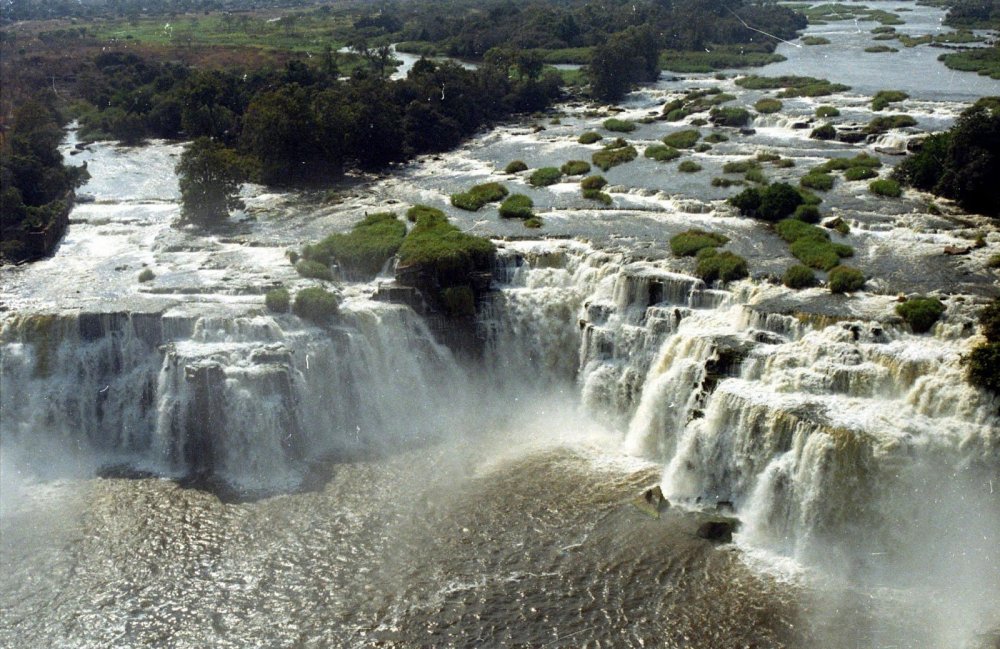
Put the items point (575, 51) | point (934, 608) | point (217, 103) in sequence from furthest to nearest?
point (575, 51) < point (217, 103) < point (934, 608)

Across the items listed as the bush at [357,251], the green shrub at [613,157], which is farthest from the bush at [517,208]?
the green shrub at [613,157]

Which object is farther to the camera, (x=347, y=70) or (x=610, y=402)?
(x=347, y=70)

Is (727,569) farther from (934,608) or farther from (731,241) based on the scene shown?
(731,241)

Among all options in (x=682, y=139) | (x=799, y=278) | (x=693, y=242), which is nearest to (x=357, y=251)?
(x=693, y=242)

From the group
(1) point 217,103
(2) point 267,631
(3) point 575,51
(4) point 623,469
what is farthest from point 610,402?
(3) point 575,51

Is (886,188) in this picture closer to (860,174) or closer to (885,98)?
(860,174)

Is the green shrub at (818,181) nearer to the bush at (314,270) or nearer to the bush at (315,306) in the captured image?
the bush at (314,270)
